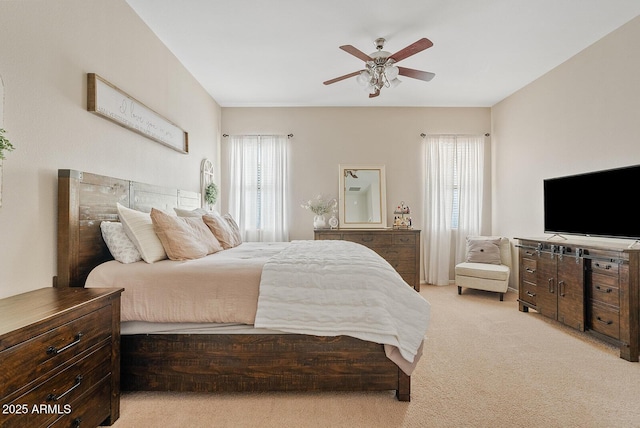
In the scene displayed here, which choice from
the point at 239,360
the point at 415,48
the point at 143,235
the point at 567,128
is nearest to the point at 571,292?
the point at 567,128

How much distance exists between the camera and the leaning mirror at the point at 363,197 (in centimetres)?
508

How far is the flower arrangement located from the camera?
4.90m

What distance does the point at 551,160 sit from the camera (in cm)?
390

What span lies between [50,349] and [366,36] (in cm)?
327

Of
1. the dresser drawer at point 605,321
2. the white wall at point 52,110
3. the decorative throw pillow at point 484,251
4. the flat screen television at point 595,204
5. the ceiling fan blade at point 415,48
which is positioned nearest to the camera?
the white wall at point 52,110

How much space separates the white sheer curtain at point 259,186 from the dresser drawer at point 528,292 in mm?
3194

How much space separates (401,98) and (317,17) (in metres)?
2.35

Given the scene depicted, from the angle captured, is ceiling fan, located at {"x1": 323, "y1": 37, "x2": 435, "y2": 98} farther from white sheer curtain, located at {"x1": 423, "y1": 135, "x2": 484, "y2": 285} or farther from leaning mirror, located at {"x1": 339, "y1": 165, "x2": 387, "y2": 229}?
white sheer curtain, located at {"x1": 423, "y1": 135, "x2": 484, "y2": 285}

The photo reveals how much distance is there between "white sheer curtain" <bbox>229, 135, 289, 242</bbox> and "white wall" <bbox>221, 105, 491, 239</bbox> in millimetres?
146

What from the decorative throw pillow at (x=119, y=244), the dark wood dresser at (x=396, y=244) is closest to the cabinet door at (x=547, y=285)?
the dark wood dresser at (x=396, y=244)

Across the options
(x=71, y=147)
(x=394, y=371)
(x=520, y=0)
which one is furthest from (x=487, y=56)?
(x=71, y=147)

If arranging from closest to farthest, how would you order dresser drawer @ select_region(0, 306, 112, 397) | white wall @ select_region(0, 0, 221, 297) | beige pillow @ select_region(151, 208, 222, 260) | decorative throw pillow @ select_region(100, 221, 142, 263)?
dresser drawer @ select_region(0, 306, 112, 397) < white wall @ select_region(0, 0, 221, 297) < decorative throw pillow @ select_region(100, 221, 142, 263) < beige pillow @ select_region(151, 208, 222, 260)

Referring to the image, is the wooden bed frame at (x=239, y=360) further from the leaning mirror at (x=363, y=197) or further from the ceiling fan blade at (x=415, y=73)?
the leaning mirror at (x=363, y=197)

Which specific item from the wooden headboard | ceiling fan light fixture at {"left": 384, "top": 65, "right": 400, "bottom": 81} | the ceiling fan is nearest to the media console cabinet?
the ceiling fan
